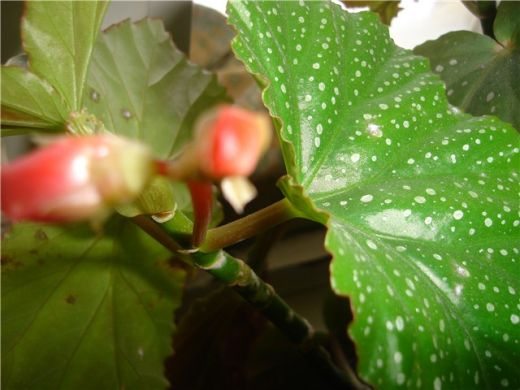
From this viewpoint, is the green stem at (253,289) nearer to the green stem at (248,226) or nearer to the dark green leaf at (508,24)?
the green stem at (248,226)

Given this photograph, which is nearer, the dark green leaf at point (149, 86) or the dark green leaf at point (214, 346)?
the dark green leaf at point (149, 86)

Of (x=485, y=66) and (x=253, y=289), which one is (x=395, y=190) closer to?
(x=253, y=289)

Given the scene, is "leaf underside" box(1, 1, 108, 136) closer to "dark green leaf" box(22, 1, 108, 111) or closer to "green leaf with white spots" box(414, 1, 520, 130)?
"dark green leaf" box(22, 1, 108, 111)

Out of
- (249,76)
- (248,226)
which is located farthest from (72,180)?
(249,76)

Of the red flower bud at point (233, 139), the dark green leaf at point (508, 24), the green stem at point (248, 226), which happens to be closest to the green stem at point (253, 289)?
the green stem at point (248, 226)

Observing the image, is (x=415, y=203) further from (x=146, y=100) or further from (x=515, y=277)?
(x=146, y=100)
